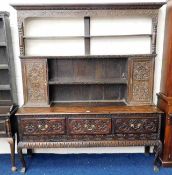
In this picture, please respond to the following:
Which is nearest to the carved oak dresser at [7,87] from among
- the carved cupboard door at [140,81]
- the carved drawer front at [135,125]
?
the carved drawer front at [135,125]

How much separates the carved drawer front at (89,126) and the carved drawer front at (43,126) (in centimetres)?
11

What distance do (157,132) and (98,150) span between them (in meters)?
0.90

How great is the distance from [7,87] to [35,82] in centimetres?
36

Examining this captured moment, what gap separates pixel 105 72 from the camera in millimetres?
2656

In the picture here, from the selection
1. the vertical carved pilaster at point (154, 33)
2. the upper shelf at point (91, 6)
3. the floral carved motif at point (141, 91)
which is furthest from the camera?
the floral carved motif at point (141, 91)

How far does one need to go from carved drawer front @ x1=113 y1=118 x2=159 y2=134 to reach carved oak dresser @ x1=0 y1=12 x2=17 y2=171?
122 centimetres

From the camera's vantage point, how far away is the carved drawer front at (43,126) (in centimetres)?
233

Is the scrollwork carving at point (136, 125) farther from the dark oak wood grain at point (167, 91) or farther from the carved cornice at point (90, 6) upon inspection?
the carved cornice at point (90, 6)

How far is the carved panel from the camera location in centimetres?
233

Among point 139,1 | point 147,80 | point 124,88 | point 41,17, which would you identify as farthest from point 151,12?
point 41,17

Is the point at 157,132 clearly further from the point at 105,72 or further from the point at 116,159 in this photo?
the point at 105,72

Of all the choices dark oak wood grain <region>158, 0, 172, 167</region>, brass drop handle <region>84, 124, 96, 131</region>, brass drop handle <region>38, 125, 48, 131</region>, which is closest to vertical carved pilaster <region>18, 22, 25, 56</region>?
brass drop handle <region>38, 125, 48, 131</region>

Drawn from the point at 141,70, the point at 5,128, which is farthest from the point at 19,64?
the point at 141,70

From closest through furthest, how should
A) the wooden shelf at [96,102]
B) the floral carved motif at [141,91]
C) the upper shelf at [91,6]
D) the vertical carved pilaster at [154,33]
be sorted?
the upper shelf at [91,6] < the vertical carved pilaster at [154,33] < the floral carved motif at [141,91] < the wooden shelf at [96,102]
